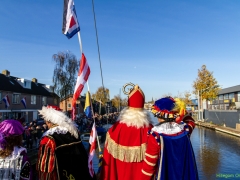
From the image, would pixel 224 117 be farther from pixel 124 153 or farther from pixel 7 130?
pixel 7 130

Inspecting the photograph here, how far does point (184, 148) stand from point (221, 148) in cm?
1552

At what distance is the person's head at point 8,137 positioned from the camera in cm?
298

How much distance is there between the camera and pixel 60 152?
377 centimetres

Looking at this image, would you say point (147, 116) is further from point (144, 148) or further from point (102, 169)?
point (102, 169)

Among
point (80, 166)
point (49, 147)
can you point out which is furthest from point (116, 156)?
point (49, 147)

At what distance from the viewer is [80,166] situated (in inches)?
159

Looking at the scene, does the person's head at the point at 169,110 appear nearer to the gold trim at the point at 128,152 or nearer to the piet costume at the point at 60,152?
the gold trim at the point at 128,152

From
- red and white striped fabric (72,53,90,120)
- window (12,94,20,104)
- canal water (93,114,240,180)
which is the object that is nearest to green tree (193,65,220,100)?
canal water (93,114,240,180)

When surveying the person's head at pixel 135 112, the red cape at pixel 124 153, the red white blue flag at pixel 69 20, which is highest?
the red white blue flag at pixel 69 20

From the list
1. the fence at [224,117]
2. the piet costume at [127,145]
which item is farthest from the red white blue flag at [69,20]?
the fence at [224,117]

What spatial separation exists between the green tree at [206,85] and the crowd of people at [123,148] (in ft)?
125

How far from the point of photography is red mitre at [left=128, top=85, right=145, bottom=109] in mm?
4039

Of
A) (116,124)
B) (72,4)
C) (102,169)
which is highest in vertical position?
(72,4)

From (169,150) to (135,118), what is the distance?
823 mm
